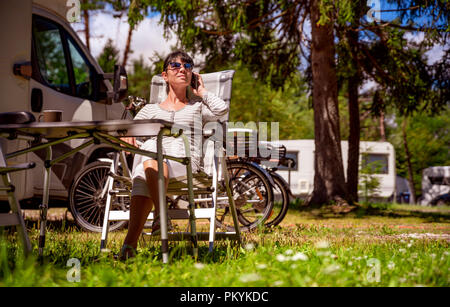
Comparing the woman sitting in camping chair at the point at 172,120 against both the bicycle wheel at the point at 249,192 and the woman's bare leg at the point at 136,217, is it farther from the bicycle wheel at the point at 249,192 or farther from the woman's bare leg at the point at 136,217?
the bicycle wheel at the point at 249,192

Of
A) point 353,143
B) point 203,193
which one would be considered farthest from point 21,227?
point 353,143

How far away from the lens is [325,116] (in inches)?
374

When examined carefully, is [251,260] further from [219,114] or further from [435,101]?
[435,101]

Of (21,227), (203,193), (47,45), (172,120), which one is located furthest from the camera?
(47,45)

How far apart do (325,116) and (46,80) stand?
18.4 ft

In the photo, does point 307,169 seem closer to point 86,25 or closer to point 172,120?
point 86,25

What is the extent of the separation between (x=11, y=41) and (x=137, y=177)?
7.47ft

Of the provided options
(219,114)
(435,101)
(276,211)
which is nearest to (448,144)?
(435,101)

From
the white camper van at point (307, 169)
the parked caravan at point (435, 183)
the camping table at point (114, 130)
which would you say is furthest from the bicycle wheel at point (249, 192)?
the parked caravan at point (435, 183)

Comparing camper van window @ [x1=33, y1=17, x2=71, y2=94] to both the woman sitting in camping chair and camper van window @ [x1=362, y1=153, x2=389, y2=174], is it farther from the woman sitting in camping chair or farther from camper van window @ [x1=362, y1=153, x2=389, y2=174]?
camper van window @ [x1=362, y1=153, x2=389, y2=174]

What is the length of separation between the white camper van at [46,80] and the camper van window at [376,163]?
11.7 m
